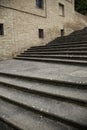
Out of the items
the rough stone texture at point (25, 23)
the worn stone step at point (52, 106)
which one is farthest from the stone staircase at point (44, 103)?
Answer: the rough stone texture at point (25, 23)

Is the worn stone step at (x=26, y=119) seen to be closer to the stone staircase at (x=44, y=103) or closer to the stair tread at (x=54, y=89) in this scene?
the stone staircase at (x=44, y=103)

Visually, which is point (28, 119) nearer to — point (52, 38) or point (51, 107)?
point (51, 107)

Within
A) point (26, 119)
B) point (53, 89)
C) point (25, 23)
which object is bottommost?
point (26, 119)

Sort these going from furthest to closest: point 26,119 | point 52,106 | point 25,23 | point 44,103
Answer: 1. point 25,23
2. point 44,103
3. point 52,106
4. point 26,119

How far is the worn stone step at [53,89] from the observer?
3.74 metres

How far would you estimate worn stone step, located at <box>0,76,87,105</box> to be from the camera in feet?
12.3

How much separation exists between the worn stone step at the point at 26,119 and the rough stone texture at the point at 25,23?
232 inches

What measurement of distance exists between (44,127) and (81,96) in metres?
0.88

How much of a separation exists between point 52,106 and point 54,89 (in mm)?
593

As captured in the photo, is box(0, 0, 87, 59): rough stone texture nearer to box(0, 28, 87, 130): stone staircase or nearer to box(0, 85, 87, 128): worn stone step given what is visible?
box(0, 28, 87, 130): stone staircase

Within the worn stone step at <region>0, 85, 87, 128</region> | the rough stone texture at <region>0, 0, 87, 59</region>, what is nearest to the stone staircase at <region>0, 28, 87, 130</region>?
the worn stone step at <region>0, 85, 87, 128</region>

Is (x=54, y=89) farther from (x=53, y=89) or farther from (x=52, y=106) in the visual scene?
(x=52, y=106)

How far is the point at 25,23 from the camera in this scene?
1104 centimetres

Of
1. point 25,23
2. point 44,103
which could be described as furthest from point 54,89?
point 25,23
